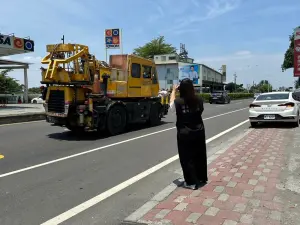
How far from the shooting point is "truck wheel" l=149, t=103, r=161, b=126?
1586 cm

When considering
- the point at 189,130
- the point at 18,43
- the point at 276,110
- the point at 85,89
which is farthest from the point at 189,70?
the point at 189,130

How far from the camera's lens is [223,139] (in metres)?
11.5

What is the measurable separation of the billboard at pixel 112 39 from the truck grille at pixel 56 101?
1925 cm

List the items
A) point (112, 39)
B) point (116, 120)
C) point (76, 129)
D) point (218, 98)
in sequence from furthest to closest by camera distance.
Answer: point (218, 98)
point (112, 39)
point (76, 129)
point (116, 120)

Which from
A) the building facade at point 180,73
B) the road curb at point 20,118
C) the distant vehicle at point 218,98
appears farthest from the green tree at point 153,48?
the road curb at point 20,118

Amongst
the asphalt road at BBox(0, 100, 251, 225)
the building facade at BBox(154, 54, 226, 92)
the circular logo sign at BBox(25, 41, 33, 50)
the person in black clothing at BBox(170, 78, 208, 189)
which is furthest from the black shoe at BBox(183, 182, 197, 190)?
the building facade at BBox(154, 54, 226, 92)

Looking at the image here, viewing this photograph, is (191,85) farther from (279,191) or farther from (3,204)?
(3,204)

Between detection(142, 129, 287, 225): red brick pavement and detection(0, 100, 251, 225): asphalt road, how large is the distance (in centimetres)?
63

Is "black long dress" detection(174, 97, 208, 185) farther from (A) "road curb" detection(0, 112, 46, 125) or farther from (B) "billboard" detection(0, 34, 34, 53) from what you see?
(B) "billboard" detection(0, 34, 34, 53)

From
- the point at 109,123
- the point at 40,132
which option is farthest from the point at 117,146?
the point at 40,132

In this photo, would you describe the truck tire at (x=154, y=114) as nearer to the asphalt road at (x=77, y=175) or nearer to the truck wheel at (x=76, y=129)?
the truck wheel at (x=76, y=129)

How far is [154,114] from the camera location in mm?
16109

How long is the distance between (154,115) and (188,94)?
35.0 ft

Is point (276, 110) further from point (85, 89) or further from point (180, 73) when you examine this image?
point (180, 73)
